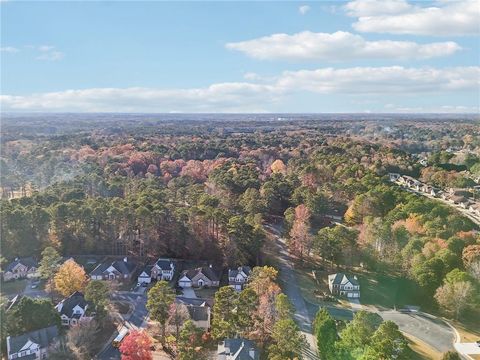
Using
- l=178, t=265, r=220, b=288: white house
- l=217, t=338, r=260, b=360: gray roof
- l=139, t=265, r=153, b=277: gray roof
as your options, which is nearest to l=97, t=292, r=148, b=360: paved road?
l=139, t=265, r=153, b=277: gray roof

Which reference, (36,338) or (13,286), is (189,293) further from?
(13,286)

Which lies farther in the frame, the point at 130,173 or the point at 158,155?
the point at 158,155

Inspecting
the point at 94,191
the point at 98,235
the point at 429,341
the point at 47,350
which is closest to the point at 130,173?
the point at 94,191

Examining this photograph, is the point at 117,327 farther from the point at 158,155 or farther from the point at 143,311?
the point at 158,155

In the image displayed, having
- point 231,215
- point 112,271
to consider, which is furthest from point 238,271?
point 112,271

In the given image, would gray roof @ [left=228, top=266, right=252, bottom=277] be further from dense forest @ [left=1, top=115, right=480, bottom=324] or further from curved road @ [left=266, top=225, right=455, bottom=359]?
curved road @ [left=266, top=225, right=455, bottom=359]

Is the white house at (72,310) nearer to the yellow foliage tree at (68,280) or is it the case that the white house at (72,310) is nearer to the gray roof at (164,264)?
the yellow foliage tree at (68,280)
